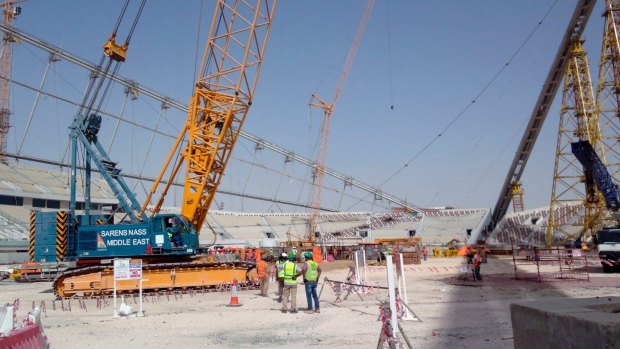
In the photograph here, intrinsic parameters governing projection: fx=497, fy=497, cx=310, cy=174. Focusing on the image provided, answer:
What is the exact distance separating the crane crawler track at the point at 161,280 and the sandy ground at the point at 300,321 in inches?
39.1

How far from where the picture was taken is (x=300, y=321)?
37.4ft

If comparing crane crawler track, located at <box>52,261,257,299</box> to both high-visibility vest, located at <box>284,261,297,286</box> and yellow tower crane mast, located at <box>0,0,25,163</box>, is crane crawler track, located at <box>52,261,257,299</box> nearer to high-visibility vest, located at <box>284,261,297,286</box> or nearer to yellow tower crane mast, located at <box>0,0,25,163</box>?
high-visibility vest, located at <box>284,261,297,286</box>

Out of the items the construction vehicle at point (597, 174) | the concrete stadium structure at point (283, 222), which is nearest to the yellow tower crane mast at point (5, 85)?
the concrete stadium structure at point (283, 222)

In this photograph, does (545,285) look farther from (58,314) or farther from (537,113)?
(537,113)

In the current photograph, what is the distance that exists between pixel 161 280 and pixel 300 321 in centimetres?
986

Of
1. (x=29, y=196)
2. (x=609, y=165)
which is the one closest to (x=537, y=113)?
(x=609, y=165)

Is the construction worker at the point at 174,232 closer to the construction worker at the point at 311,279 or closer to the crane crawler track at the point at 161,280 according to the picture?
the crane crawler track at the point at 161,280

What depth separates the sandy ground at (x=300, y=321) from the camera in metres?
9.09

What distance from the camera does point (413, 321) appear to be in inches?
421

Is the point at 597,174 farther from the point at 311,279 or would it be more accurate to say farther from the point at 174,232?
the point at 311,279

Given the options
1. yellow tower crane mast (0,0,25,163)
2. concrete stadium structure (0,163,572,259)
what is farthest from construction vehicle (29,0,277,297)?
yellow tower crane mast (0,0,25,163)

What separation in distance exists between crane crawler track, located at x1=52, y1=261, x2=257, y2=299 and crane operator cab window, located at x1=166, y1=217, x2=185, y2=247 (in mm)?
1312

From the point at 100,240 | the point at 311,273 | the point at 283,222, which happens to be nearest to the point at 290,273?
the point at 311,273

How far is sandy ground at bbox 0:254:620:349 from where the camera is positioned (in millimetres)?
9086
